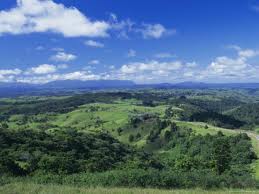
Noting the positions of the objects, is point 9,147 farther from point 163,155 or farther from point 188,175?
point 163,155

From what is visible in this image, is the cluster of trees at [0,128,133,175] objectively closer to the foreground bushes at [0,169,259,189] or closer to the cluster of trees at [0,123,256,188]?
the cluster of trees at [0,123,256,188]

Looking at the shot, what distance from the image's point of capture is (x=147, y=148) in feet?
620

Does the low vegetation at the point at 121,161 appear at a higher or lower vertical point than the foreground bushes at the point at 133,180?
lower

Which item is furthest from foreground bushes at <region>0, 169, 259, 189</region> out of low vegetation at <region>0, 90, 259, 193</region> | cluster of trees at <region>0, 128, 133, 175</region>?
cluster of trees at <region>0, 128, 133, 175</region>

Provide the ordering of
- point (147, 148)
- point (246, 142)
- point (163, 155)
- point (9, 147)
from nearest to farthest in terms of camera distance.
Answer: point (9, 147) < point (246, 142) < point (163, 155) < point (147, 148)

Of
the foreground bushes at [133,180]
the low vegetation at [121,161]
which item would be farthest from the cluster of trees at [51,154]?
the foreground bushes at [133,180]

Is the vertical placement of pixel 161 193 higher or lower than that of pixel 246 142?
higher

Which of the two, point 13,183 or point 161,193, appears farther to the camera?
point 13,183

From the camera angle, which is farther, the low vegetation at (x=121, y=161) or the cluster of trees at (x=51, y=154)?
the cluster of trees at (x=51, y=154)

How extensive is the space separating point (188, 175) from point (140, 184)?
4512 millimetres

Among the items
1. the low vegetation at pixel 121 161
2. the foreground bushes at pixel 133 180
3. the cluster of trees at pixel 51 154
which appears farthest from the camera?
the cluster of trees at pixel 51 154

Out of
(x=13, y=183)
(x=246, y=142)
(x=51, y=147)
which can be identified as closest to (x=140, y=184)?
(x=13, y=183)

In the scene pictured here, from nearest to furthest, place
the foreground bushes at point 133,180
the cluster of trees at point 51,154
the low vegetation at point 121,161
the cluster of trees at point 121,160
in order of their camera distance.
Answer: the foreground bushes at point 133,180 < the low vegetation at point 121,161 < the cluster of trees at point 121,160 < the cluster of trees at point 51,154

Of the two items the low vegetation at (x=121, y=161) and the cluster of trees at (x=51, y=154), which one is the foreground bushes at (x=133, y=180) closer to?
the low vegetation at (x=121, y=161)
